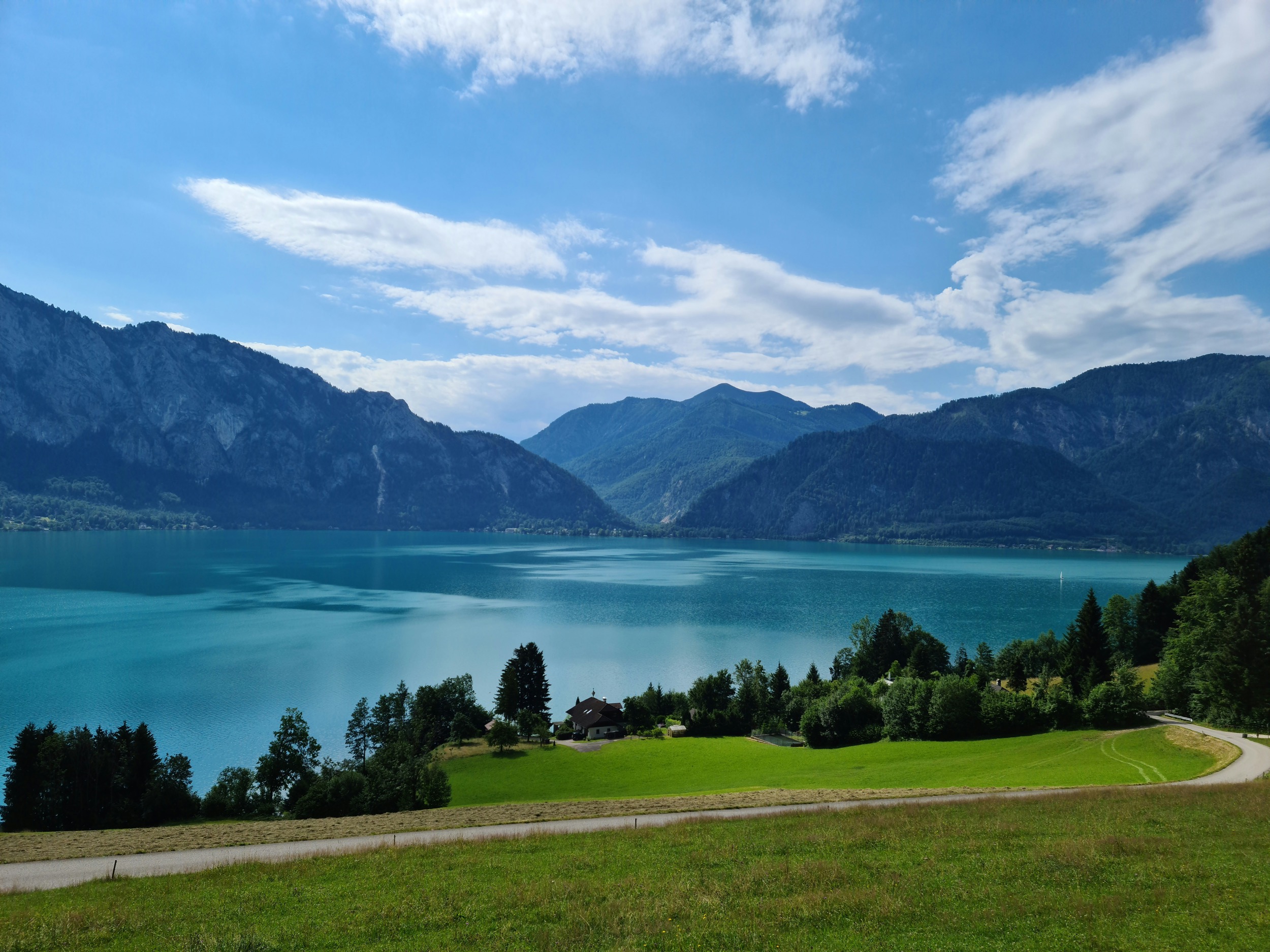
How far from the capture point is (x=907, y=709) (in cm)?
4928

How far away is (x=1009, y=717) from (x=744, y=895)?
39198 mm

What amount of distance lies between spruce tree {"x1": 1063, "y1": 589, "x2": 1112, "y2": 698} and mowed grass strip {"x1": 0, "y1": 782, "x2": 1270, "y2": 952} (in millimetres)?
35618

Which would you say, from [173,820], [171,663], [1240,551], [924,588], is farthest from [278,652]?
[924,588]

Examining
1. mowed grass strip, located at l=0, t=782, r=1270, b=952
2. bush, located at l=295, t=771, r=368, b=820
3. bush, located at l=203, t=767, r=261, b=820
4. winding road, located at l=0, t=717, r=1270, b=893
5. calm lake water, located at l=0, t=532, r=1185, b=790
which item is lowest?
calm lake water, located at l=0, t=532, r=1185, b=790

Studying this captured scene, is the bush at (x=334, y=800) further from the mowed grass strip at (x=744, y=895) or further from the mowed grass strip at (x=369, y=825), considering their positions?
the mowed grass strip at (x=744, y=895)

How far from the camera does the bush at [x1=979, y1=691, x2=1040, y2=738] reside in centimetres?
4447

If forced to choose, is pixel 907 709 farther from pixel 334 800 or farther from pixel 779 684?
pixel 334 800

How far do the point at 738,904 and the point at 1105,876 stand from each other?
24.9 ft

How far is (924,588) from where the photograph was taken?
5955 inches

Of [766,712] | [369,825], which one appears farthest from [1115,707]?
[369,825]

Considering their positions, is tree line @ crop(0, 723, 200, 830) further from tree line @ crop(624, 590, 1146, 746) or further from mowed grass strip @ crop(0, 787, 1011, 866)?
tree line @ crop(624, 590, 1146, 746)

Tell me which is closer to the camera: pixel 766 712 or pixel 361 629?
pixel 766 712

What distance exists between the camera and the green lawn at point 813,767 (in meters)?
30.4

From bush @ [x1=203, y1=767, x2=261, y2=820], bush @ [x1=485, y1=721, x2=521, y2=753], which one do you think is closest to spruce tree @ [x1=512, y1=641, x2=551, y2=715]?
bush @ [x1=485, y1=721, x2=521, y2=753]
